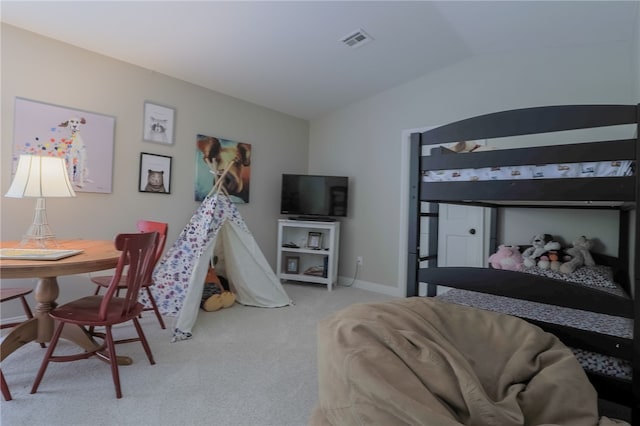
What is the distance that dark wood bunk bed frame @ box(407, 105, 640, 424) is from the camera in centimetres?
117

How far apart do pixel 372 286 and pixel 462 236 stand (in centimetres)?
133

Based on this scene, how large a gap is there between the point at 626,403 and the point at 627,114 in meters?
1.04

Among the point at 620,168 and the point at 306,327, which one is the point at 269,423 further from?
the point at 620,168

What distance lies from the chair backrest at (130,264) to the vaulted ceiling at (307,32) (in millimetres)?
1875

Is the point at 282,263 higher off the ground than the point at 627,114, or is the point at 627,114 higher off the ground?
the point at 627,114

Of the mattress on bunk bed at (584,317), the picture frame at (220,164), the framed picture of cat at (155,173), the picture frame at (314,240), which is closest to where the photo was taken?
the mattress on bunk bed at (584,317)

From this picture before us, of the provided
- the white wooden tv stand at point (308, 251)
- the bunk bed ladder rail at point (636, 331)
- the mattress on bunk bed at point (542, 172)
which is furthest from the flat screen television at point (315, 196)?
the bunk bed ladder rail at point (636, 331)

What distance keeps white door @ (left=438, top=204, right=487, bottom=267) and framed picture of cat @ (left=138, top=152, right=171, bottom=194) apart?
124 inches

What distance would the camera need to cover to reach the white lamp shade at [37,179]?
2100 mm

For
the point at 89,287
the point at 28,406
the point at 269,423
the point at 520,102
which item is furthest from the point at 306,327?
the point at 520,102

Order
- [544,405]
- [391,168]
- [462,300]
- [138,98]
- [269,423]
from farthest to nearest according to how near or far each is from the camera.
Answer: [391,168] → [138,98] → [462,300] → [269,423] → [544,405]

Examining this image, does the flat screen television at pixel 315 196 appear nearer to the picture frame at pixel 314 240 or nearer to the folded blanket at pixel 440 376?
the picture frame at pixel 314 240

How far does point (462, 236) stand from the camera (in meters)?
3.79

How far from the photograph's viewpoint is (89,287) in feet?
10.2
